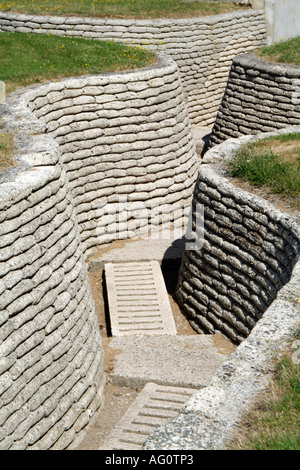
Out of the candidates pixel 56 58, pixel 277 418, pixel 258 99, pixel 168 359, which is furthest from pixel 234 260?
pixel 56 58

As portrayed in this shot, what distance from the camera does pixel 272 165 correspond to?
29.6ft

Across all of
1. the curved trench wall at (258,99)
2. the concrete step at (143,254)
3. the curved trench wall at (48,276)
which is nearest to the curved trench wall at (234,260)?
the concrete step at (143,254)

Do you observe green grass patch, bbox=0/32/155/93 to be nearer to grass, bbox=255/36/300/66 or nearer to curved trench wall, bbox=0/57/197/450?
curved trench wall, bbox=0/57/197/450

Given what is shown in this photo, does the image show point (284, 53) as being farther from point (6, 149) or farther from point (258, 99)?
point (6, 149)

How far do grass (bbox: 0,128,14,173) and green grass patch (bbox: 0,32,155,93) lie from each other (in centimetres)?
260

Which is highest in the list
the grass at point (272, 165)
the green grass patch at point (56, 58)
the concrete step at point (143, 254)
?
the green grass patch at point (56, 58)

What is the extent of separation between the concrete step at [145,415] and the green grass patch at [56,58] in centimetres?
575

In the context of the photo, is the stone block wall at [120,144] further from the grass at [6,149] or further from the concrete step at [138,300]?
the grass at [6,149]

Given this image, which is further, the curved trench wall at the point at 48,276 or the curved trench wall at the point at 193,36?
the curved trench wall at the point at 193,36

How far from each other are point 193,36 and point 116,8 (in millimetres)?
2200

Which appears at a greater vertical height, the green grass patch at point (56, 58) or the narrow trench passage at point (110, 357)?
the green grass patch at point (56, 58)

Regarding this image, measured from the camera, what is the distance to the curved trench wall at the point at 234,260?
7531mm
